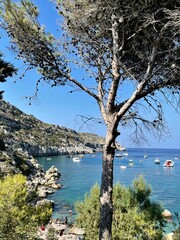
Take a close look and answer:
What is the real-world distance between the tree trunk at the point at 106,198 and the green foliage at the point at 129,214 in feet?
23.3

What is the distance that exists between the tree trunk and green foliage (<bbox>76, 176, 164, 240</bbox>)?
7.11m

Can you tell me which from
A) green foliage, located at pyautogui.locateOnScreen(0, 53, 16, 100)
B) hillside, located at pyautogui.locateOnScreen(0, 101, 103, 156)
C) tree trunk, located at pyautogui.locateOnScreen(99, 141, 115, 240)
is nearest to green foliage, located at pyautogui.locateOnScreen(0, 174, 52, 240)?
tree trunk, located at pyautogui.locateOnScreen(99, 141, 115, 240)

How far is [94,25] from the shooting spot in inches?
300

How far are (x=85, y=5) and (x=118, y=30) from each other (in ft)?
2.90

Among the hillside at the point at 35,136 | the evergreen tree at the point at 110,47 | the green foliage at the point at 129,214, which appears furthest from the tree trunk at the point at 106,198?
the hillside at the point at 35,136

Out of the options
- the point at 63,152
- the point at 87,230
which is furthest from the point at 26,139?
the point at 87,230

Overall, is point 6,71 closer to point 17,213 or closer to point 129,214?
point 17,213

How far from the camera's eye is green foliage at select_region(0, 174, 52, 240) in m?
6.11

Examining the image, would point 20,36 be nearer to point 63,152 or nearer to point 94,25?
point 94,25

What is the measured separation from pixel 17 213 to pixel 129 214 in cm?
1100

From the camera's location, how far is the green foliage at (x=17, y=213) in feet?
20.0

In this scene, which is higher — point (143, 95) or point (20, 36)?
point (20, 36)

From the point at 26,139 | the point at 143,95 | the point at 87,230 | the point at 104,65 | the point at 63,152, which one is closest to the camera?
the point at 143,95

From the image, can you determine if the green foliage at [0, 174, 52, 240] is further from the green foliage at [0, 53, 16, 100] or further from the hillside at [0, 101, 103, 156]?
the hillside at [0, 101, 103, 156]
